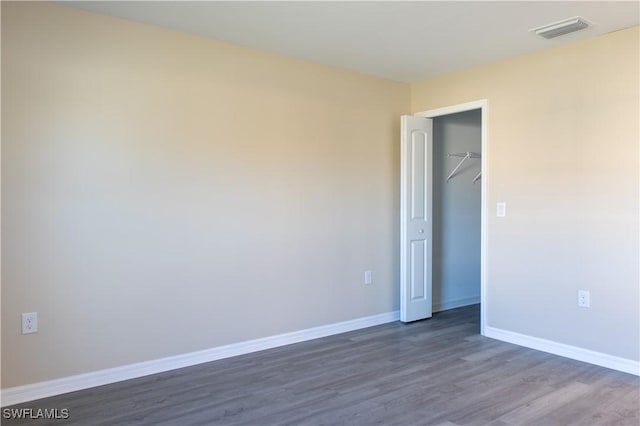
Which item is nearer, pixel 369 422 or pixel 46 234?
pixel 369 422

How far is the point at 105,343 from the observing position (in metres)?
2.94

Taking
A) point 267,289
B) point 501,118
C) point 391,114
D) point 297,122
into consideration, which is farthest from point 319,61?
point 267,289

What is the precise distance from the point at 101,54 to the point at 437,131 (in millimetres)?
3466

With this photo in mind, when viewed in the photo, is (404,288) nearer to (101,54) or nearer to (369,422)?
(369,422)

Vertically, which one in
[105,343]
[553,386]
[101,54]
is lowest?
[553,386]

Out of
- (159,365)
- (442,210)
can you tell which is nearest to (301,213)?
(159,365)

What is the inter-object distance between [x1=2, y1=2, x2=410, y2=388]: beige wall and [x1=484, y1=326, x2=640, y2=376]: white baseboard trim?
3.99 feet

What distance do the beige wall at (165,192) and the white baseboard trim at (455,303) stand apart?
1033mm

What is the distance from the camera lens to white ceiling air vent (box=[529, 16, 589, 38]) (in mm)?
2986

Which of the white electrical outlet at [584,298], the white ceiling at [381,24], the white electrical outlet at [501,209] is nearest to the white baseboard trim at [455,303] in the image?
the white electrical outlet at [501,209]

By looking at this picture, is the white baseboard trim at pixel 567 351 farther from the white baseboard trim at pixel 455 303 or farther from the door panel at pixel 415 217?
the white baseboard trim at pixel 455 303

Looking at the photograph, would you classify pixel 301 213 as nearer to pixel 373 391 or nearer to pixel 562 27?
pixel 373 391

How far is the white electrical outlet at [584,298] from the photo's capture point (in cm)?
333

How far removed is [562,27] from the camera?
10.1 ft
